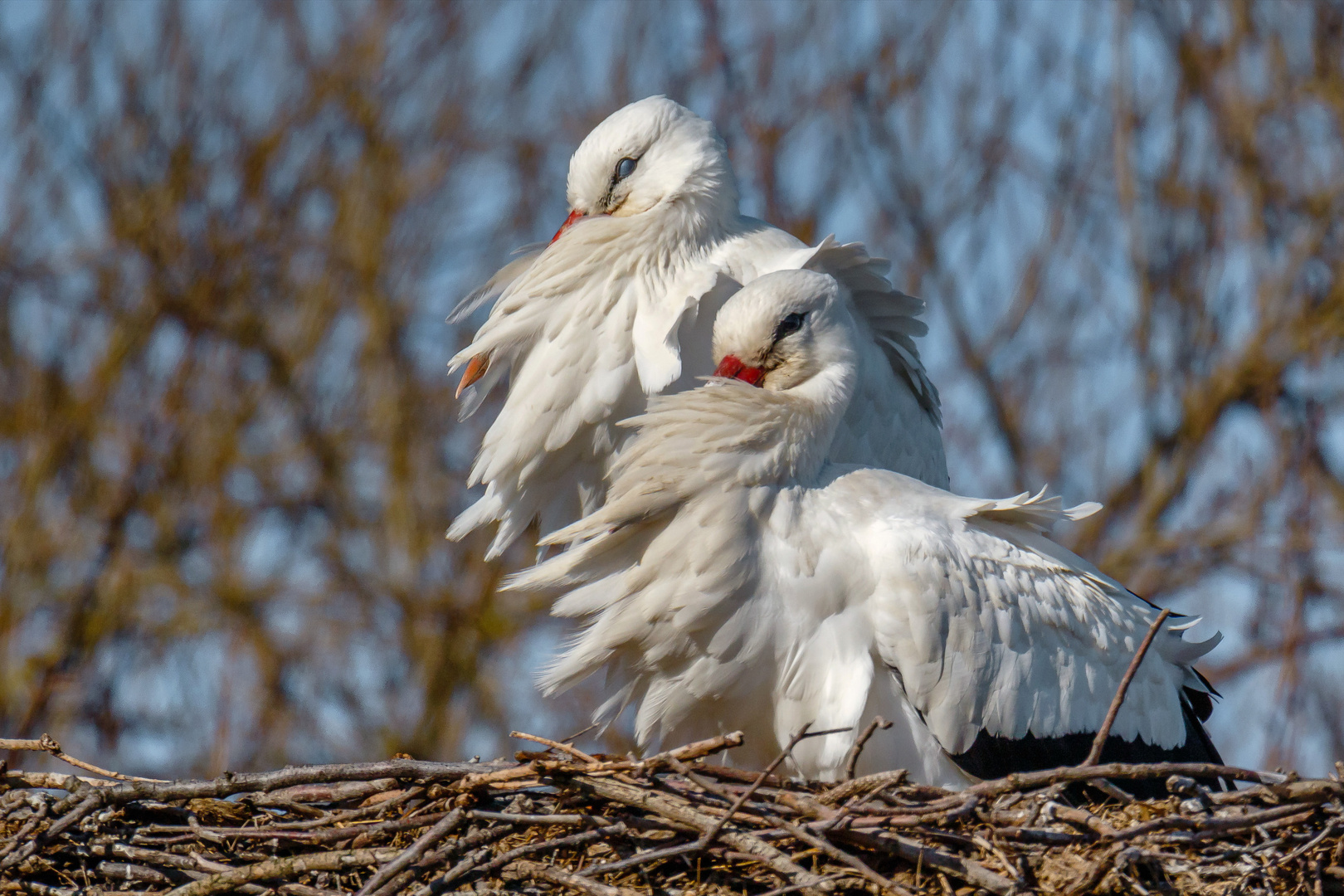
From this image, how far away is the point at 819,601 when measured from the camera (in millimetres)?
2852

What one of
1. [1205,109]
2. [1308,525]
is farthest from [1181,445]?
[1205,109]

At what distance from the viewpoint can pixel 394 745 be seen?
27.4 feet

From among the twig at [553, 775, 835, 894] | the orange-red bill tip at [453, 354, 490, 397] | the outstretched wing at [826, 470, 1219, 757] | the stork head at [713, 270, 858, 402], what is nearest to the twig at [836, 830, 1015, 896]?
the twig at [553, 775, 835, 894]

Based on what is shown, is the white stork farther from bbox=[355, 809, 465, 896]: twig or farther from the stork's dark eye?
bbox=[355, 809, 465, 896]: twig

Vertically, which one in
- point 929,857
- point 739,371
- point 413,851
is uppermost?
point 739,371

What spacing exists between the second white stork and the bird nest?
309 millimetres

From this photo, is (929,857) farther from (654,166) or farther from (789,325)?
(654,166)

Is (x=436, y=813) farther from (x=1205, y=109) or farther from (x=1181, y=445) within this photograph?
(x=1205, y=109)

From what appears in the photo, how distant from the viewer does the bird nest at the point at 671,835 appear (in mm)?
2396

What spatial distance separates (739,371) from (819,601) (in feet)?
2.21

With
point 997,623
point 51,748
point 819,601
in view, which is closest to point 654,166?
point 819,601

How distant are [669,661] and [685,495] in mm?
327

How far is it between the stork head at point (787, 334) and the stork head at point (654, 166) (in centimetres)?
47

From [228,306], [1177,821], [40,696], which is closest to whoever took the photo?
[1177,821]
